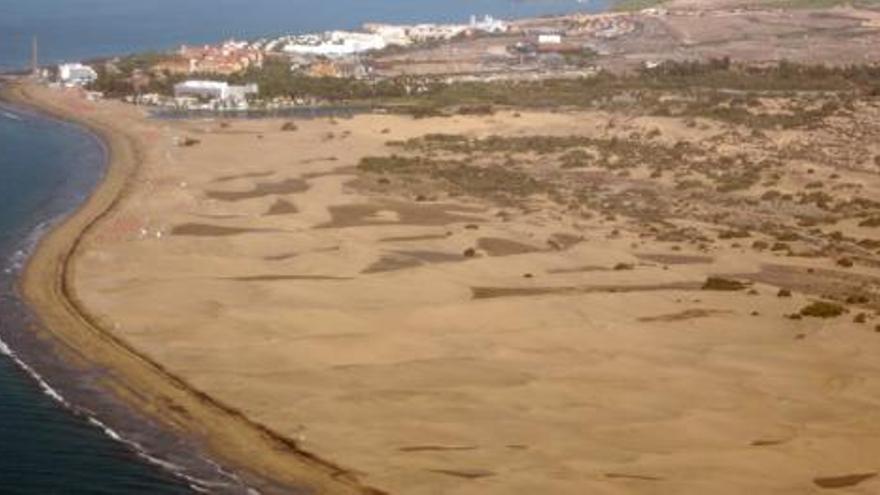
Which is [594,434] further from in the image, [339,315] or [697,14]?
[697,14]

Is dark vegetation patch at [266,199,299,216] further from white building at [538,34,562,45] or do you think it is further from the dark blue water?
white building at [538,34,562,45]

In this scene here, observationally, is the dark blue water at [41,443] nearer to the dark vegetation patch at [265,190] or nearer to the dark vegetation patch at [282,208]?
the dark vegetation patch at [265,190]

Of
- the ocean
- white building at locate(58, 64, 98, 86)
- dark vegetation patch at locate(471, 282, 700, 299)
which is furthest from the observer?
white building at locate(58, 64, 98, 86)

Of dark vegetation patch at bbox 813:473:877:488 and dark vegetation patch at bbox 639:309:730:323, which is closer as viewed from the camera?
dark vegetation patch at bbox 813:473:877:488

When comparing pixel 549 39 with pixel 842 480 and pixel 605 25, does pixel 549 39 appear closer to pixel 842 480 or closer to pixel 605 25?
pixel 605 25

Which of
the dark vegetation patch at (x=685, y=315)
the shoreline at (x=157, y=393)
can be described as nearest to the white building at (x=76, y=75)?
the shoreline at (x=157, y=393)

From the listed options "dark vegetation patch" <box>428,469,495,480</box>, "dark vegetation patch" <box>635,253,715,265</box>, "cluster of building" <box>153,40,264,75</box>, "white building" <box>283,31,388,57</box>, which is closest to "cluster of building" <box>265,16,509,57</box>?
"white building" <box>283,31,388,57</box>

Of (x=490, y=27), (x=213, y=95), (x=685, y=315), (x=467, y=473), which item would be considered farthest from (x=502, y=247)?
(x=490, y=27)
